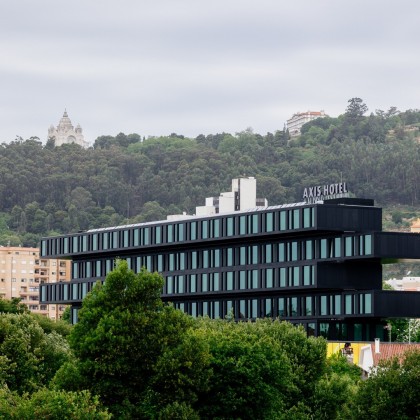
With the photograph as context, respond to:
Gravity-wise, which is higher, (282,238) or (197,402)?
(282,238)

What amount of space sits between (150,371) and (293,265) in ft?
261

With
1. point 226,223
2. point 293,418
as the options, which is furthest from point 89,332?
point 226,223

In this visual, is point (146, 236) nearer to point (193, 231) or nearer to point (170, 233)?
point (170, 233)

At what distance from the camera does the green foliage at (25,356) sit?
10800cm

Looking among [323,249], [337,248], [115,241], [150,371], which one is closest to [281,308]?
[323,249]

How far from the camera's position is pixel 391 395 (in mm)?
103312

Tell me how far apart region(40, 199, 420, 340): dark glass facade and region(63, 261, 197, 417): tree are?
70.1 m

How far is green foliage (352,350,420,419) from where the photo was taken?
336 feet

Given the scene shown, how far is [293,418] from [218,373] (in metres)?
11.2

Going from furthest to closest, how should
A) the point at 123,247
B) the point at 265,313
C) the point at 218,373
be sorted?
1. the point at 123,247
2. the point at 265,313
3. the point at 218,373

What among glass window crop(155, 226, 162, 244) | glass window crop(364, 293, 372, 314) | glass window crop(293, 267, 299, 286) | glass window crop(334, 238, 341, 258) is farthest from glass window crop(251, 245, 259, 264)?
glass window crop(364, 293, 372, 314)

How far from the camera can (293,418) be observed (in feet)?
365

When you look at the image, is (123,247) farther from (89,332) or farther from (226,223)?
(89,332)

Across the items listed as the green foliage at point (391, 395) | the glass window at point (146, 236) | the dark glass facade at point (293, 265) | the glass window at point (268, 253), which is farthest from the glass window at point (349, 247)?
the green foliage at point (391, 395)
